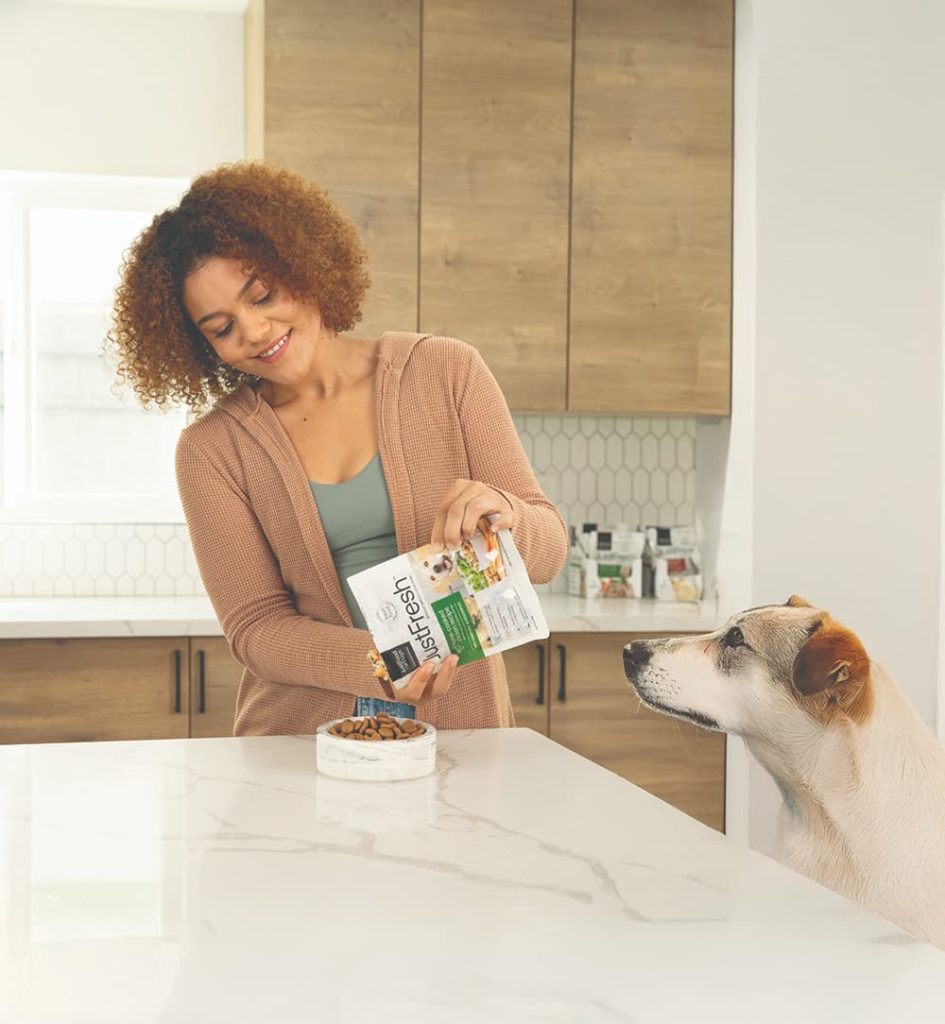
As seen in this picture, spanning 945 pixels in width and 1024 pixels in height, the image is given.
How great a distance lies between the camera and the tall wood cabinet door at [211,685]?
2977 mm

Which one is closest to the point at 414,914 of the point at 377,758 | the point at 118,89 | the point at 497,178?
the point at 377,758

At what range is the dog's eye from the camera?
1.50 m

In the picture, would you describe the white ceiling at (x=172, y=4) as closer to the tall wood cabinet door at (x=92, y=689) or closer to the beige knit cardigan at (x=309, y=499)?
the tall wood cabinet door at (x=92, y=689)

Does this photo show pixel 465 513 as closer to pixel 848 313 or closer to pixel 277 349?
pixel 277 349

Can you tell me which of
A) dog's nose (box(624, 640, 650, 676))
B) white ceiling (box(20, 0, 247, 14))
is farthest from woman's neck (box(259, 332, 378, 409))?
white ceiling (box(20, 0, 247, 14))

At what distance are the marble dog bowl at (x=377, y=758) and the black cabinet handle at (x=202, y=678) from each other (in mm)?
1690

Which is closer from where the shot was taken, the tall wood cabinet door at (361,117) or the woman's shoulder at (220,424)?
the woman's shoulder at (220,424)

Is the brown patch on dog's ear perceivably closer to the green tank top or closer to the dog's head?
the dog's head

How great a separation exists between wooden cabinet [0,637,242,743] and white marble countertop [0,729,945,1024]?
1646mm

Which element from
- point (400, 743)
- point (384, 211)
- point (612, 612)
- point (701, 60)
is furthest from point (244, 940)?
point (701, 60)

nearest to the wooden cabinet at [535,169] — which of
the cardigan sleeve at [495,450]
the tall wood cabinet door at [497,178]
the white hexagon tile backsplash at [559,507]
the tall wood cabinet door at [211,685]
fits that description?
the tall wood cabinet door at [497,178]

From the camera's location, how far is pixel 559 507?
11.9 ft

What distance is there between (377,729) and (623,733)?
6.18 ft

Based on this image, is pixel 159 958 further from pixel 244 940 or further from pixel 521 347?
pixel 521 347
